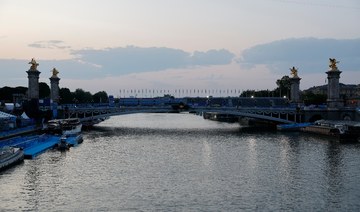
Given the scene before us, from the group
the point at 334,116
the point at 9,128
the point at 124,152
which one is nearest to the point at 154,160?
the point at 124,152

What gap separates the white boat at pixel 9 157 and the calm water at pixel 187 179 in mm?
869

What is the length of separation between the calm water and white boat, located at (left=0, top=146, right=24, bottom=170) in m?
0.87

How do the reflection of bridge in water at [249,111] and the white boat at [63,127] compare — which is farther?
the reflection of bridge in water at [249,111]

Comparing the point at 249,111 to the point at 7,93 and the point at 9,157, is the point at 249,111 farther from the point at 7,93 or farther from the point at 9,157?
the point at 7,93

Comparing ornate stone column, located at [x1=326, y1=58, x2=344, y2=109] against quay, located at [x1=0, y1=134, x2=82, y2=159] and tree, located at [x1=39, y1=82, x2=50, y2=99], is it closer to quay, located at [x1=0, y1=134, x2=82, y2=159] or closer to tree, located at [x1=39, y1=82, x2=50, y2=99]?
quay, located at [x1=0, y1=134, x2=82, y2=159]

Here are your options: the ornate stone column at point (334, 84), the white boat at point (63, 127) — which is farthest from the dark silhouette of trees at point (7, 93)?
the ornate stone column at point (334, 84)

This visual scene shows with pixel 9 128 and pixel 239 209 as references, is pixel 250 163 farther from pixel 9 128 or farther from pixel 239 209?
pixel 9 128

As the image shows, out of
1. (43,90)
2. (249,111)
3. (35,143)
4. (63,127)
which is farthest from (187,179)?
(43,90)

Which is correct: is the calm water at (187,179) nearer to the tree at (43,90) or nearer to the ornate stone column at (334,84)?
the ornate stone column at (334,84)

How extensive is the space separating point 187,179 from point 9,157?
731 inches

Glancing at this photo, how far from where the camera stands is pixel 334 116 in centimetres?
11131

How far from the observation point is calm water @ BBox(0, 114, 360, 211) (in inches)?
1403

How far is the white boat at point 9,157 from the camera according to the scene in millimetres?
48281

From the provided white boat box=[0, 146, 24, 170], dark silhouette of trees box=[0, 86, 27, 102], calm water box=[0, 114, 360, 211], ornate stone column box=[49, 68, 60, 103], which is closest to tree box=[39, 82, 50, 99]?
dark silhouette of trees box=[0, 86, 27, 102]
